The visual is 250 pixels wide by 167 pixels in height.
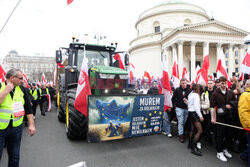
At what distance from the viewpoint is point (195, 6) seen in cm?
3834

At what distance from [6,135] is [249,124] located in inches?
167

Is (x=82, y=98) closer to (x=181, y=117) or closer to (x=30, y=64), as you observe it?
(x=181, y=117)

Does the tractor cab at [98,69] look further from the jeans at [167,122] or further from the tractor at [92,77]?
the jeans at [167,122]

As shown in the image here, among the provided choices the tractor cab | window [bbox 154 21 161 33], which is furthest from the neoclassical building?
the tractor cab

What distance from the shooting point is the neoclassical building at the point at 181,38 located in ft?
97.5

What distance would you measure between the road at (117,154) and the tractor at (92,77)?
54 cm

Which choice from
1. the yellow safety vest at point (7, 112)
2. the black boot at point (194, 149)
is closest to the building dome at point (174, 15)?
the black boot at point (194, 149)

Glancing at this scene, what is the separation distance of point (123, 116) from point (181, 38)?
1090 inches

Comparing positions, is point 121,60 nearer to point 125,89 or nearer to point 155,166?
point 125,89

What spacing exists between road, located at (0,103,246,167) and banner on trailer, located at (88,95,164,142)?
477 millimetres

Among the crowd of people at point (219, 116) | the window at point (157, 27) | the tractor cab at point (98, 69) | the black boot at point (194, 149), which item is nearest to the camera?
the crowd of people at point (219, 116)

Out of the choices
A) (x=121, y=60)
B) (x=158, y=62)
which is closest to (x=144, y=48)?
(x=158, y=62)

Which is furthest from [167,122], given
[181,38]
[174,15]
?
[174,15]

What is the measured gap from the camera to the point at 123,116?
414 centimetres
